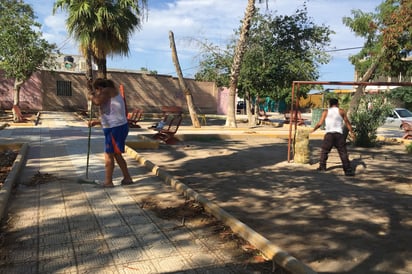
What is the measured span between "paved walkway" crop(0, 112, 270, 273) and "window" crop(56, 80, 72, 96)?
23884 millimetres

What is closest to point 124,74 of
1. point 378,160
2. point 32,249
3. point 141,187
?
point 378,160

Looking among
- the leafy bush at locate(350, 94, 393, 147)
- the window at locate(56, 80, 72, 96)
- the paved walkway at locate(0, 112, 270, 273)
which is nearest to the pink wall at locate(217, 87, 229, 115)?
the window at locate(56, 80, 72, 96)

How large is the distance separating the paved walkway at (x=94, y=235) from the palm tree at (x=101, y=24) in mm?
10760

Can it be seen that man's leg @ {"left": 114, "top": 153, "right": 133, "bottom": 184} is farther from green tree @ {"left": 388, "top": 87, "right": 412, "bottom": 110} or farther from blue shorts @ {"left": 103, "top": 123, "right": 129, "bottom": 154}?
green tree @ {"left": 388, "top": 87, "right": 412, "bottom": 110}

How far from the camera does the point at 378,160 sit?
989 cm

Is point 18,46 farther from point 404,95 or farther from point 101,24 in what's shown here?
point 404,95

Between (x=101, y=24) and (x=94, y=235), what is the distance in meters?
13.3

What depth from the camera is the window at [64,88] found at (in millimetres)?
28359

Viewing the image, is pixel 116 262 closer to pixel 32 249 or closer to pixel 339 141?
pixel 32 249

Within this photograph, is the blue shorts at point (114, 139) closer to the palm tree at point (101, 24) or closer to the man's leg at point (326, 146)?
the man's leg at point (326, 146)

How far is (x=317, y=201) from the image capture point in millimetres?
5547

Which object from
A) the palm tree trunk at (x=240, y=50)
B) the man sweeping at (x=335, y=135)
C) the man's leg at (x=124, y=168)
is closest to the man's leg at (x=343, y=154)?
the man sweeping at (x=335, y=135)

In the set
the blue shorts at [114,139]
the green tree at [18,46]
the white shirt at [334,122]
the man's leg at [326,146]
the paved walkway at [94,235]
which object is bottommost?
the paved walkway at [94,235]

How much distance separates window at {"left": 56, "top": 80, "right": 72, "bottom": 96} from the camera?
28.4 meters
